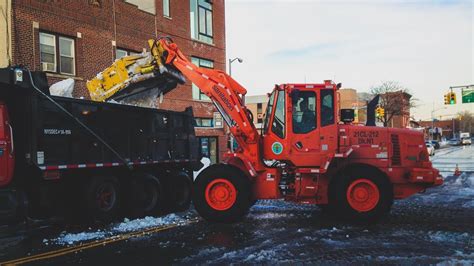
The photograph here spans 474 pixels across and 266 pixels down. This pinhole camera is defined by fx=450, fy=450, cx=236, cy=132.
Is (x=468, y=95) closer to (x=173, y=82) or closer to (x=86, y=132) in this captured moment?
(x=173, y=82)

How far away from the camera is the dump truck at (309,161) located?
920cm

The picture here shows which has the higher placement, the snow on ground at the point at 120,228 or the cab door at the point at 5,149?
the cab door at the point at 5,149

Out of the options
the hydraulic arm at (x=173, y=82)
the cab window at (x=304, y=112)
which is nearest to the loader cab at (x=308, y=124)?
the cab window at (x=304, y=112)

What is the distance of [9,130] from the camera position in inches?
328

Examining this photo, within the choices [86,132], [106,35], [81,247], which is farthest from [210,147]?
[81,247]

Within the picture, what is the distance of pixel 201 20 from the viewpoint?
26.6 m

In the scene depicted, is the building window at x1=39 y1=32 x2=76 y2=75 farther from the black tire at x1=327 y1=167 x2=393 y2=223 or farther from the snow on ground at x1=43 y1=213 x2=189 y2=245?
the black tire at x1=327 y1=167 x2=393 y2=223

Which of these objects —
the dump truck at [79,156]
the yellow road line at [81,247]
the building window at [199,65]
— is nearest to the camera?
the yellow road line at [81,247]

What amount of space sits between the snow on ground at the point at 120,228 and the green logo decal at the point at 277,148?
2.49 m

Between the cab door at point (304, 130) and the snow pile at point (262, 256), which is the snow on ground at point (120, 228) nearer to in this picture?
the cab door at point (304, 130)

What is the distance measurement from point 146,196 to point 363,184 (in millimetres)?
5206

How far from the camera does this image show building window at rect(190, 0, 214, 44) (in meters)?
25.9

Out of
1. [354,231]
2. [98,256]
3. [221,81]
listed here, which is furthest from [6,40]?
[354,231]

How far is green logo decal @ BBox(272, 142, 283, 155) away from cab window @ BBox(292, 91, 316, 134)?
17.7 inches
